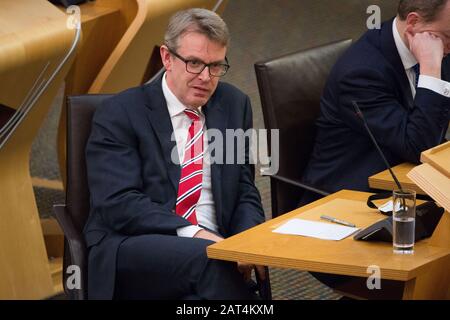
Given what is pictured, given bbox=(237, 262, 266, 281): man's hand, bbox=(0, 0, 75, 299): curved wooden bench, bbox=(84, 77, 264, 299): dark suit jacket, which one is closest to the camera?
bbox=(237, 262, 266, 281): man's hand

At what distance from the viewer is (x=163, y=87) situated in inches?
123

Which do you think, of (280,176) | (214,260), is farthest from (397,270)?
(280,176)

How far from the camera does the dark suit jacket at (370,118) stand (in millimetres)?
3363

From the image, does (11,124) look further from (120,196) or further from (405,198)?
(405,198)

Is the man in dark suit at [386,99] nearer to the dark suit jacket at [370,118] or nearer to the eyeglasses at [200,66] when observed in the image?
the dark suit jacket at [370,118]

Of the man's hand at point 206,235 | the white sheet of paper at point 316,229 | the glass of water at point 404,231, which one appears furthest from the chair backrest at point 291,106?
the glass of water at point 404,231

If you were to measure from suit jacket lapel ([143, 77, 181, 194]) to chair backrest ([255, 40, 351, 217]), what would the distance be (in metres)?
0.49

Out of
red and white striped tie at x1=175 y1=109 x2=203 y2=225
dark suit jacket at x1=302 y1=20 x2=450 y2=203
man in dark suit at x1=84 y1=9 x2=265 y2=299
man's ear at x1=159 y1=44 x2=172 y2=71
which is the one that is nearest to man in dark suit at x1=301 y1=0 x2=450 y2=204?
dark suit jacket at x1=302 y1=20 x2=450 y2=203

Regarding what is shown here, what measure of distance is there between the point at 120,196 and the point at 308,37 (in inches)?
176

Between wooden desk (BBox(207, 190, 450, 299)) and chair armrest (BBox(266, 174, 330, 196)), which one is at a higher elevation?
wooden desk (BBox(207, 190, 450, 299))

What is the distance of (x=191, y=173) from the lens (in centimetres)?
308

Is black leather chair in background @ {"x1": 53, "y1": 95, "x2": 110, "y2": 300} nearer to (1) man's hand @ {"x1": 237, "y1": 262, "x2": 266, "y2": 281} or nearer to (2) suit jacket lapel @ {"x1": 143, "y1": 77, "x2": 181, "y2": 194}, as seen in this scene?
(2) suit jacket lapel @ {"x1": 143, "y1": 77, "x2": 181, "y2": 194}

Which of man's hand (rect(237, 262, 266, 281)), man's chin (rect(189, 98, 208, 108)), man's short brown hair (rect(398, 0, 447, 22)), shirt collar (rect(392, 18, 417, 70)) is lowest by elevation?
man's hand (rect(237, 262, 266, 281))

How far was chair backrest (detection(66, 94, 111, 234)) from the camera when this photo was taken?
3020 mm
